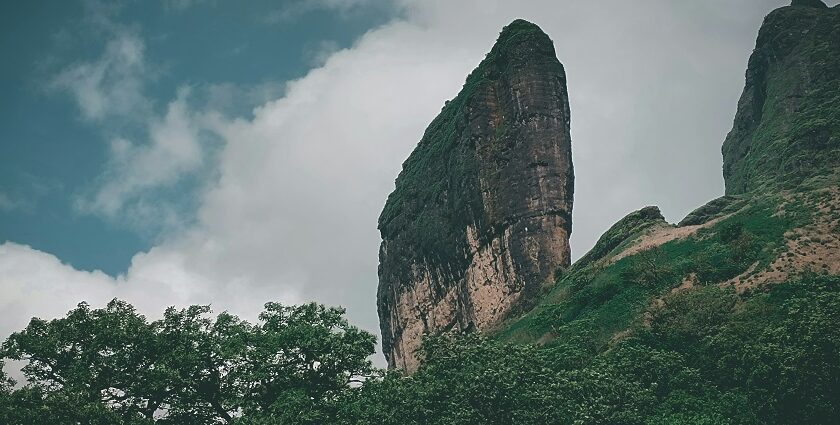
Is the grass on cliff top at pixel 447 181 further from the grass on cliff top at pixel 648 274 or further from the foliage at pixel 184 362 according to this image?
the foliage at pixel 184 362

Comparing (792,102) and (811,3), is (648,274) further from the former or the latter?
(811,3)

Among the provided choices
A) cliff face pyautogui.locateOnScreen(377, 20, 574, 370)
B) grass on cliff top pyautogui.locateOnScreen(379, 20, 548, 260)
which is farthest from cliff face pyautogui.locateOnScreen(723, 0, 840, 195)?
Result: grass on cliff top pyautogui.locateOnScreen(379, 20, 548, 260)

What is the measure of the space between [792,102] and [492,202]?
32338 mm

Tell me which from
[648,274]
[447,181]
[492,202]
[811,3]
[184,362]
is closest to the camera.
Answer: [184,362]

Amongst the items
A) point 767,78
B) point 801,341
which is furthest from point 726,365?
point 767,78

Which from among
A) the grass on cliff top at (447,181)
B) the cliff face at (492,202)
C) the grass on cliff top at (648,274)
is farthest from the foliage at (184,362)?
the grass on cliff top at (447,181)

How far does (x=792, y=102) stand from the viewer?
7019 centimetres

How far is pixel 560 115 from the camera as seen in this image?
236ft

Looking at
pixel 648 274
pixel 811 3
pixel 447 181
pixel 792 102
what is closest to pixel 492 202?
pixel 447 181

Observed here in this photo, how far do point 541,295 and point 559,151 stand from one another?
15508 mm

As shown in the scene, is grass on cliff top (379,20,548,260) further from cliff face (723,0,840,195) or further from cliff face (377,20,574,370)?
cliff face (723,0,840,195)

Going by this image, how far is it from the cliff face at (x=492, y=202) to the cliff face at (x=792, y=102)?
20.0 m

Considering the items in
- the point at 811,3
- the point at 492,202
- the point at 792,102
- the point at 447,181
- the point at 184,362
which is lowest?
the point at 184,362

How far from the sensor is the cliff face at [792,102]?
60750 millimetres
